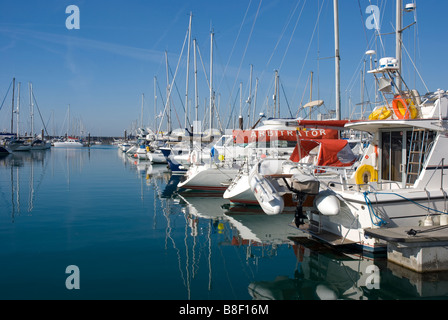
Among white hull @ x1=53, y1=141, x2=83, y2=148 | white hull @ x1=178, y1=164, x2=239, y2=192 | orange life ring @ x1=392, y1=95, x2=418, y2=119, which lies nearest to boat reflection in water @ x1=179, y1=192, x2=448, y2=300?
orange life ring @ x1=392, y1=95, x2=418, y2=119

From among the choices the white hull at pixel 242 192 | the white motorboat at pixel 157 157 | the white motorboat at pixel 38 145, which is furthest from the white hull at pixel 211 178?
the white motorboat at pixel 38 145

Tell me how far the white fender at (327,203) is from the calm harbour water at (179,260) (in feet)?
4.12

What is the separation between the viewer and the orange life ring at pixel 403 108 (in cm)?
1077

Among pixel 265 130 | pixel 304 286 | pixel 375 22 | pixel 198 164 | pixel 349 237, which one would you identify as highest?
pixel 375 22

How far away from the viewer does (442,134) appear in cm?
1035

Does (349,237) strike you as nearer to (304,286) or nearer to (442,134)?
(304,286)

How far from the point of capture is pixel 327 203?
10.4 meters

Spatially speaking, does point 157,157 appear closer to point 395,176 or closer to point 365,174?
point 365,174

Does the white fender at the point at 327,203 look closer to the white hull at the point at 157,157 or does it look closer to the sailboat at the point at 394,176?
the sailboat at the point at 394,176

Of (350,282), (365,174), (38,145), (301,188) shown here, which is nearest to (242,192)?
(365,174)

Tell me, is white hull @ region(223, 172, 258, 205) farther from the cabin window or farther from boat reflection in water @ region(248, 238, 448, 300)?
boat reflection in water @ region(248, 238, 448, 300)

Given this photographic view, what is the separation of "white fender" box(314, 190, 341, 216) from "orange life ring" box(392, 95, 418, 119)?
2928mm

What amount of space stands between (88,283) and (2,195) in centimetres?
1476
